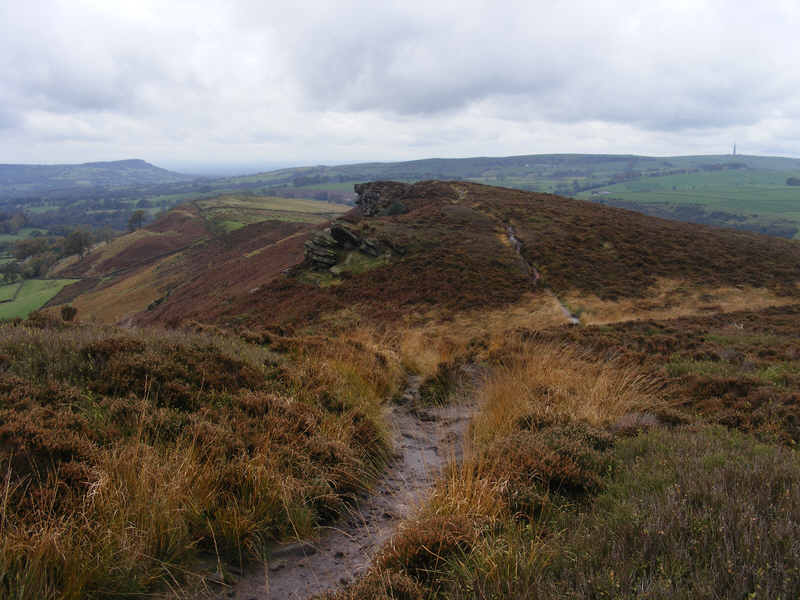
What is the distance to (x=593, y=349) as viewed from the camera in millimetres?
11141

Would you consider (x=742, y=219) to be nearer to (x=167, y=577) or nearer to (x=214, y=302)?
(x=214, y=302)

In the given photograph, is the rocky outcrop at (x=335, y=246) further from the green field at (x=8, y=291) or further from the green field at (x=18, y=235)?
the green field at (x=18, y=235)

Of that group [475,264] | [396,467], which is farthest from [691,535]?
[475,264]

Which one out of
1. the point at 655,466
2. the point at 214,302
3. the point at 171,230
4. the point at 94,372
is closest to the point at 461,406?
the point at 655,466

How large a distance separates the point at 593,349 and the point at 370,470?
837cm

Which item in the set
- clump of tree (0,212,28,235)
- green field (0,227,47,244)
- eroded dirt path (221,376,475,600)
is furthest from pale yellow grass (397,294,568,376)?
clump of tree (0,212,28,235)

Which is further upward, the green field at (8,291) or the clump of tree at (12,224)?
the clump of tree at (12,224)

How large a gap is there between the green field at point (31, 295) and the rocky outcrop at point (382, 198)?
45.2 meters

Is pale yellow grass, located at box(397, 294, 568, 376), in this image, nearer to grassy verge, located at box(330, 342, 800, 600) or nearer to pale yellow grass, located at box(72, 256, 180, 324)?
grassy verge, located at box(330, 342, 800, 600)

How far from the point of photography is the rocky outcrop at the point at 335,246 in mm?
27328

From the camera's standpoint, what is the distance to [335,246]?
28.5 metres

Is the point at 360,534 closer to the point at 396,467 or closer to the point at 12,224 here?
the point at 396,467

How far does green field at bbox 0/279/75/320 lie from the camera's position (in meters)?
57.3

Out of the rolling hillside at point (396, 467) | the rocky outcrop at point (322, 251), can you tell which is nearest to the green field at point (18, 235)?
the rocky outcrop at point (322, 251)
